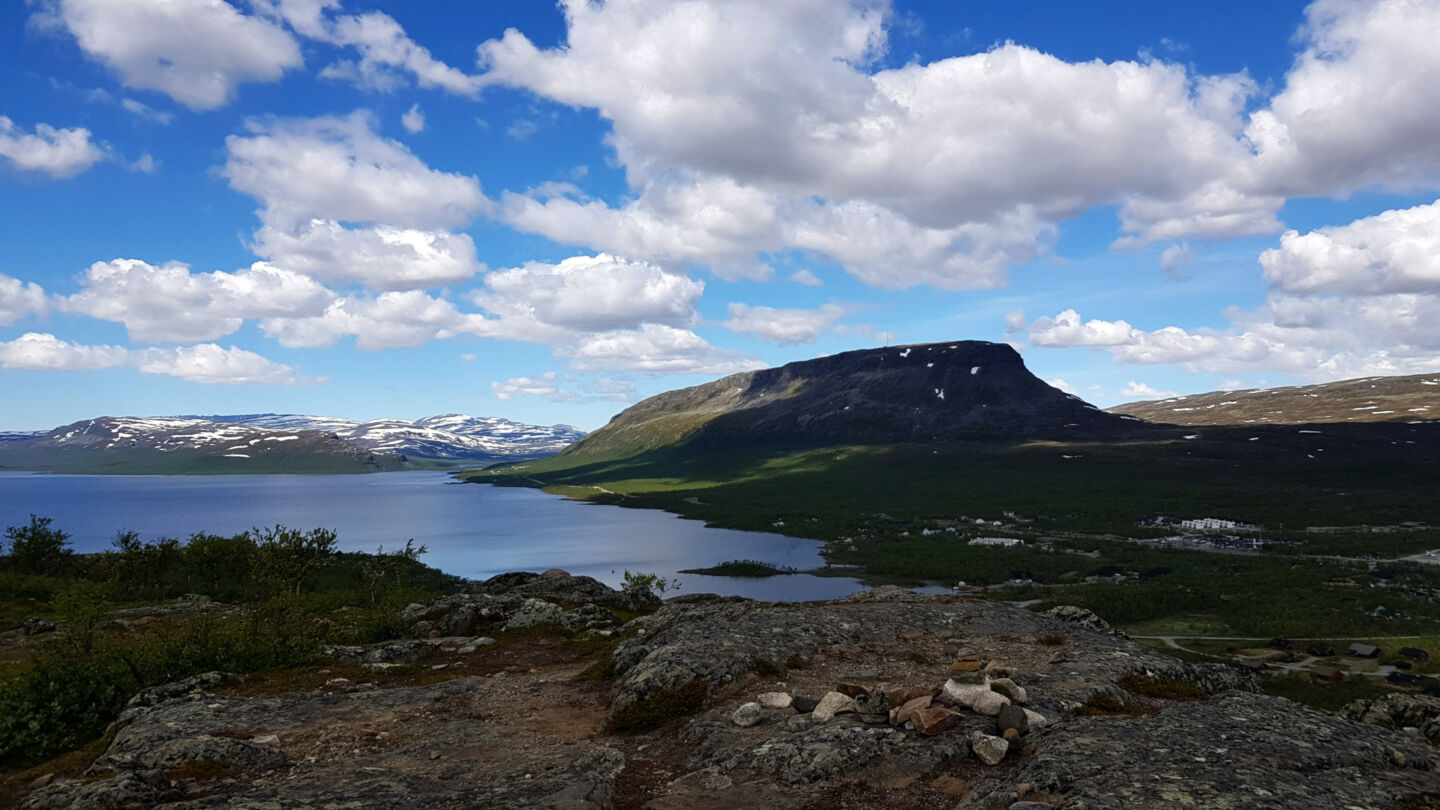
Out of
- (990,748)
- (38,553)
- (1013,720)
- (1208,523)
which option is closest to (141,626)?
(990,748)

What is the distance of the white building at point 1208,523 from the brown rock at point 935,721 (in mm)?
202346

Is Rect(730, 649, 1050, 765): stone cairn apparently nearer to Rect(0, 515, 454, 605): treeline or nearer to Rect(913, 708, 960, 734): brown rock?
Rect(913, 708, 960, 734): brown rock

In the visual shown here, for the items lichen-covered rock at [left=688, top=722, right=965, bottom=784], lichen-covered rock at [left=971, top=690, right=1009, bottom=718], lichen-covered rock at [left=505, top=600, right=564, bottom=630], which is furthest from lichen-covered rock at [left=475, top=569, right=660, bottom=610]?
lichen-covered rock at [left=971, top=690, right=1009, bottom=718]

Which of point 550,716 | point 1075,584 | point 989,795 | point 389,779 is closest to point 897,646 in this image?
point 550,716

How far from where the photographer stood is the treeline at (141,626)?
18641 mm

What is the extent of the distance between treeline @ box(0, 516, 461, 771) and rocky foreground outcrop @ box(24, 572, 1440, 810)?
7.07ft

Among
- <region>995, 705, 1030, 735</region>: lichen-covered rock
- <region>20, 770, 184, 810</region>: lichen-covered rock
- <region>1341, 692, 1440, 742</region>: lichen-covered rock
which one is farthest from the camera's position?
<region>1341, 692, 1440, 742</region>: lichen-covered rock

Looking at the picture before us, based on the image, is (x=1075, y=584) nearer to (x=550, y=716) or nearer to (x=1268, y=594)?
(x=1268, y=594)

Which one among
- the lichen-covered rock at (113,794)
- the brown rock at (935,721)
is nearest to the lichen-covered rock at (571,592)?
the lichen-covered rock at (113,794)

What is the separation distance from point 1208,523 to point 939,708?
20983 centimetres

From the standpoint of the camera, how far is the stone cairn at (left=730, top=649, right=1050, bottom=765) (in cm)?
1298

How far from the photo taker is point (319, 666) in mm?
24094

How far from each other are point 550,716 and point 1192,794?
1434 centimetres

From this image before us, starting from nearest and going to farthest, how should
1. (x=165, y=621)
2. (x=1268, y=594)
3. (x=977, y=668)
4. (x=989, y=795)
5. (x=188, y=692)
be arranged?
1. (x=989, y=795)
2. (x=977, y=668)
3. (x=188, y=692)
4. (x=165, y=621)
5. (x=1268, y=594)
